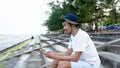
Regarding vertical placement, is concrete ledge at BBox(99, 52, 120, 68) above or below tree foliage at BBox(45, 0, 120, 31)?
below

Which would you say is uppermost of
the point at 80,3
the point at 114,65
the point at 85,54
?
the point at 80,3

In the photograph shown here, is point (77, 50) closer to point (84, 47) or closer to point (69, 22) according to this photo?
point (84, 47)

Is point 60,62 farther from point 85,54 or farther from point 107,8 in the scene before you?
point 107,8

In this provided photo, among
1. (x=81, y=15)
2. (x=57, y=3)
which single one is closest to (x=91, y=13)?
(x=81, y=15)

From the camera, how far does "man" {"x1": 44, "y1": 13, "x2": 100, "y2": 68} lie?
152 inches

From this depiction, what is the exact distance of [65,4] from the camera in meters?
45.5

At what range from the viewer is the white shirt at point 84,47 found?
384 cm

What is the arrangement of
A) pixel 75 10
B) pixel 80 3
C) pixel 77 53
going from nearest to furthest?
pixel 77 53 < pixel 80 3 < pixel 75 10

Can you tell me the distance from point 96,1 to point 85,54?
38.8 m

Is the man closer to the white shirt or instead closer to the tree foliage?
the white shirt

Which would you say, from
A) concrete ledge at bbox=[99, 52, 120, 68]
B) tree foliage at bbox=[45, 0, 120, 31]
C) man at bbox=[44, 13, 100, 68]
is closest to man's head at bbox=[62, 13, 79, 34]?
man at bbox=[44, 13, 100, 68]

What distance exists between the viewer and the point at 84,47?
3.87 meters

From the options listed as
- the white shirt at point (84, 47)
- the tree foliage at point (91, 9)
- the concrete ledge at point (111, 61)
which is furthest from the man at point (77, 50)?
the tree foliage at point (91, 9)

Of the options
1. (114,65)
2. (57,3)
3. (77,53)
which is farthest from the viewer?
(57,3)
